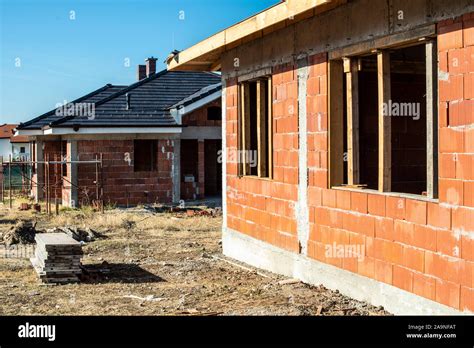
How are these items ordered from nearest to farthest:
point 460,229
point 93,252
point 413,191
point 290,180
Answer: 1. point 460,229
2. point 290,180
3. point 413,191
4. point 93,252

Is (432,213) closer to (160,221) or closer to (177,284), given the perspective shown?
(177,284)

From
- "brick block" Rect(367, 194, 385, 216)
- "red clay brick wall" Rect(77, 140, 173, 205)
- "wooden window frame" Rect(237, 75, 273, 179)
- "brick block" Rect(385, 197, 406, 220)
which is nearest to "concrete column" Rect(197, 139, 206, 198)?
"red clay brick wall" Rect(77, 140, 173, 205)

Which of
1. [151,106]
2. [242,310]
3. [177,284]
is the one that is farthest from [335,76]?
[151,106]

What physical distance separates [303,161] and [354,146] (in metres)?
1.35

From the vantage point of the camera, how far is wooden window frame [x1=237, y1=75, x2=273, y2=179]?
40.0 ft

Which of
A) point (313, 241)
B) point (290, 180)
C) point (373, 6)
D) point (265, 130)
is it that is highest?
point (373, 6)

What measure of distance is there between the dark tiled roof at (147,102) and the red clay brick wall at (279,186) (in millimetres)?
12513

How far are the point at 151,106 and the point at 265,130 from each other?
15097 millimetres

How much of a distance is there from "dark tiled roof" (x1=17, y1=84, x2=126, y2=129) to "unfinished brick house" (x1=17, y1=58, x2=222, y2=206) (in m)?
0.04

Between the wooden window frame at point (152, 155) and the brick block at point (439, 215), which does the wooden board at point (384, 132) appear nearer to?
the brick block at point (439, 215)

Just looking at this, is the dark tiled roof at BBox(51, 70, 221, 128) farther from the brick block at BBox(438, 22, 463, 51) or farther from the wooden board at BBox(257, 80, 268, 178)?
the brick block at BBox(438, 22, 463, 51)

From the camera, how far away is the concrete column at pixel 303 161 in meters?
10.6
